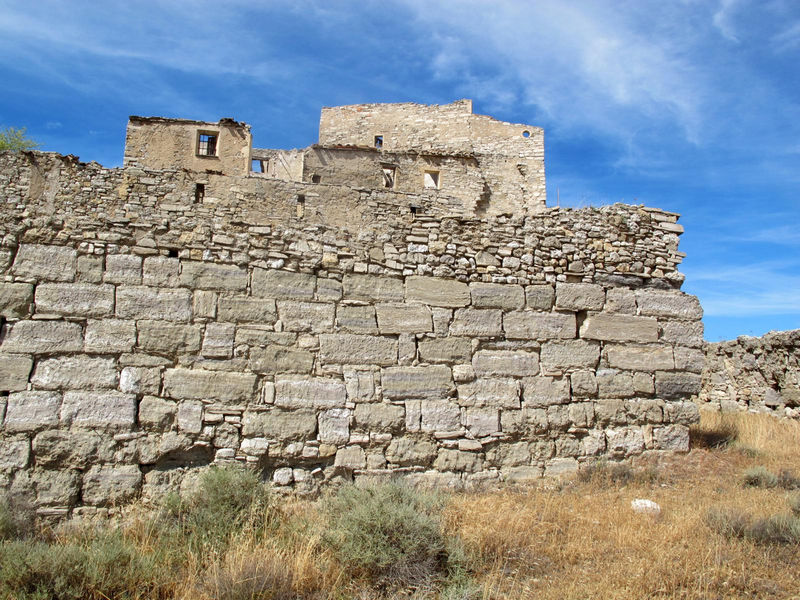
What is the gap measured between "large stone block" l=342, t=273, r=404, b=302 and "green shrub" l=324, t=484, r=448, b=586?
Answer: 7.49 ft

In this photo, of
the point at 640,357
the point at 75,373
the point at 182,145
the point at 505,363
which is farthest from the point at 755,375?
the point at 182,145

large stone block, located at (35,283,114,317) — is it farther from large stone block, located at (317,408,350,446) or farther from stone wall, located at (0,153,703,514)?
large stone block, located at (317,408,350,446)

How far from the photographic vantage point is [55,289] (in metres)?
5.56

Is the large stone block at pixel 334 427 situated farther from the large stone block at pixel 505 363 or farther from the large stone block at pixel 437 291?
the large stone block at pixel 505 363

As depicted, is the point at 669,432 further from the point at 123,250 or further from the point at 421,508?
the point at 123,250

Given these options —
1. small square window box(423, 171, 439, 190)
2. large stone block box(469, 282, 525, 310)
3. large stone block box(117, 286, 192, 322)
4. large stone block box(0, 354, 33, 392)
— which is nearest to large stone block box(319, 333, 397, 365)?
large stone block box(469, 282, 525, 310)

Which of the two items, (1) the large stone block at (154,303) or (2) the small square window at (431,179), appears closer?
(1) the large stone block at (154,303)

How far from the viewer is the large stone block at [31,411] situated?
17.1ft

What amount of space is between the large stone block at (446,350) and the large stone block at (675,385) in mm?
2626

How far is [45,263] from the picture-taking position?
18.4 ft

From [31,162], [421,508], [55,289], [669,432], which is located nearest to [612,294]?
[669,432]


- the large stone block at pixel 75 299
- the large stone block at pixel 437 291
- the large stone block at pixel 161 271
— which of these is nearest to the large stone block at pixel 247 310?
the large stone block at pixel 161 271

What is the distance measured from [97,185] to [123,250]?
14984 mm

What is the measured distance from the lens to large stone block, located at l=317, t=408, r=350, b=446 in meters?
6.04
